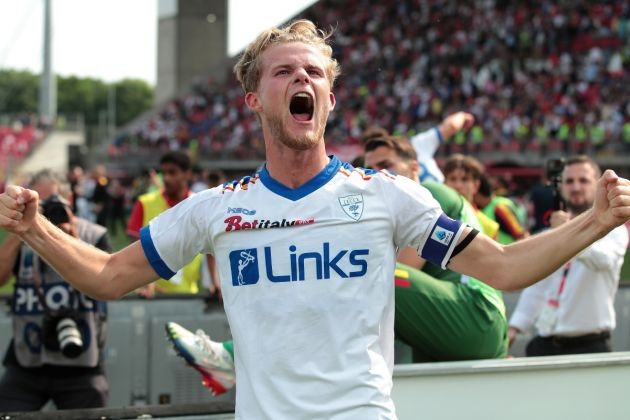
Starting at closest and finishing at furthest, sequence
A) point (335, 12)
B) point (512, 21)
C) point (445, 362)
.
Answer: point (445, 362)
point (512, 21)
point (335, 12)

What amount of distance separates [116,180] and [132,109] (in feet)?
335

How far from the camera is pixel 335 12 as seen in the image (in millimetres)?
37812

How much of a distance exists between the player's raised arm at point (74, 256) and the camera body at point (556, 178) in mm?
2619

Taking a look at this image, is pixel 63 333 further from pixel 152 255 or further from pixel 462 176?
pixel 462 176

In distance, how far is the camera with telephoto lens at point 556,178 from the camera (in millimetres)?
4664

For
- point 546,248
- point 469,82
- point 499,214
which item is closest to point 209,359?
point 546,248

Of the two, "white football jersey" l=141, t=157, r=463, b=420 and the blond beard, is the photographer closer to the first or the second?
"white football jersey" l=141, t=157, r=463, b=420

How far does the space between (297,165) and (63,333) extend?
90.6 inches

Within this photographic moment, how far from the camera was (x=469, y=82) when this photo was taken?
29.7m

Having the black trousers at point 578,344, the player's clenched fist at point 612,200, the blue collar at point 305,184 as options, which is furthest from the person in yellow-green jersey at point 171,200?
the player's clenched fist at point 612,200

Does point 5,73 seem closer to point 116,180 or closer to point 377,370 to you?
point 116,180

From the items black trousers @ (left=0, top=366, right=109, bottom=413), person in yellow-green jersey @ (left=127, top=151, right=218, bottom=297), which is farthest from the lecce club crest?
person in yellow-green jersey @ (left=127, top=151, right=218, bottom=297)

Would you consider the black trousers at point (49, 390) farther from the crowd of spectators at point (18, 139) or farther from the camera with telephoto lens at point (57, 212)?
the crowd of spectators at point (18, 139)

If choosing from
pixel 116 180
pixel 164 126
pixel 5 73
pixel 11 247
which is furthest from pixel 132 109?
pixel 11 247
